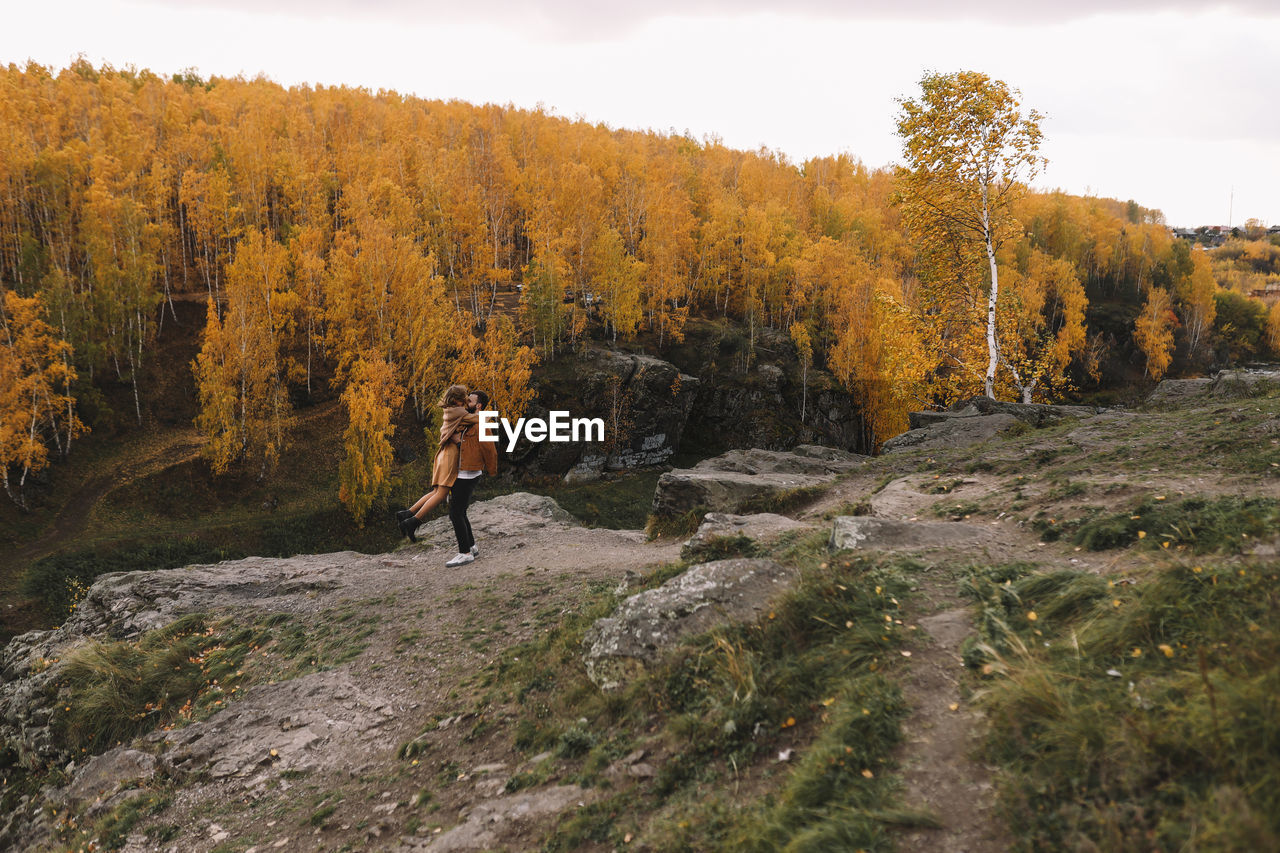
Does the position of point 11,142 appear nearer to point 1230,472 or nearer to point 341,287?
point 341,287

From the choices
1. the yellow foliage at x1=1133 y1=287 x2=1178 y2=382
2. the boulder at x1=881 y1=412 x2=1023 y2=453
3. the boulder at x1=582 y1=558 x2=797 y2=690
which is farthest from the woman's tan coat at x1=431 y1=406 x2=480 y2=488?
the yellow foliage at x1=1133 y1=287 x2=1178 y2=382

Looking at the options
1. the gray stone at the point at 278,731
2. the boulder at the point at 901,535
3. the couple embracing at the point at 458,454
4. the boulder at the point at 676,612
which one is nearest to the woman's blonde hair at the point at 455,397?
the couple embracing at the point at 458,454

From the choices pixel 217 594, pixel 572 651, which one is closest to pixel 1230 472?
pixel 572 651

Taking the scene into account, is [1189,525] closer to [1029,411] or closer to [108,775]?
[108,775]

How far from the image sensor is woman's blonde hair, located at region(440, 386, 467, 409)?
35.0ft

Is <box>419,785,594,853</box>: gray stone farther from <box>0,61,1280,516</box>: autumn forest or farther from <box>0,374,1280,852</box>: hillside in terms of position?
<box>0,61,1280,516</box>: autumn forest

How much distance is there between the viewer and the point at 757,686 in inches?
183

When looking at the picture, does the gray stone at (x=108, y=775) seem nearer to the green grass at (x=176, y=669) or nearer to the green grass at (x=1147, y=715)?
the green grass at (x=176, y=669)

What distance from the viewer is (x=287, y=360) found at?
3984cm

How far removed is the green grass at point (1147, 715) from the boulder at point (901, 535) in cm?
248

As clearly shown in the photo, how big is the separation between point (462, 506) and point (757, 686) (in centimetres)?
807

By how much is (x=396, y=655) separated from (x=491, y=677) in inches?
85.0

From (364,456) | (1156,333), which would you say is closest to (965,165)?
(364,456)

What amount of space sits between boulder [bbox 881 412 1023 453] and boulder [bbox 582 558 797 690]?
35.6 feet
